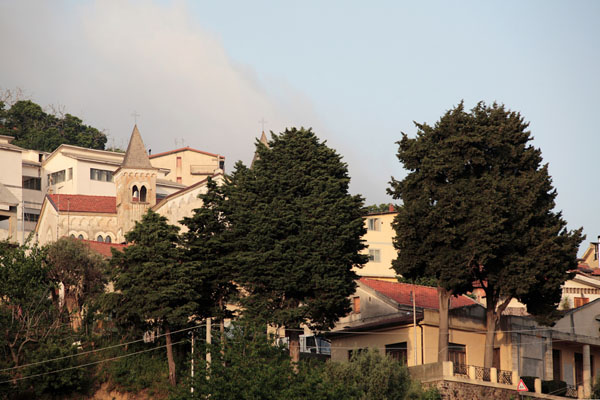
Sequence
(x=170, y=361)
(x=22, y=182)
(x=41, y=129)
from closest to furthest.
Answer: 1. (x=170, y=361)
2. (x=22, y=182)
3. (x=41, y=129)

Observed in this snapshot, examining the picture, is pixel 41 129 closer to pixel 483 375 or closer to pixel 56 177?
pixel 56 177

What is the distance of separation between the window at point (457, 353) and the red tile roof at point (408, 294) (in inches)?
116

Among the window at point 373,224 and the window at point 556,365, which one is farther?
the window at point 373,224

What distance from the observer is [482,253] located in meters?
41.1

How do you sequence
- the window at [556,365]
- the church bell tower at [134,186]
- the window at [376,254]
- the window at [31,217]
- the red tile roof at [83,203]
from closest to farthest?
the window at [556,365] < the window at [376,254] < the red tile roof at [83,203] < the church bell tower at [134,186] < the window at [31,217]

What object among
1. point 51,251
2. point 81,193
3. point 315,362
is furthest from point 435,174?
point 81,193

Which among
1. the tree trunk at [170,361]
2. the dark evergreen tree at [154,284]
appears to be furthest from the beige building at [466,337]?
the dark evergreen tree at [154,284]

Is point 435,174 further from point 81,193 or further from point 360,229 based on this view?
point 81,193

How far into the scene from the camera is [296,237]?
136 ft

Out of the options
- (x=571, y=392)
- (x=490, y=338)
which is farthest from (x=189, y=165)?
(x=490, y=338)

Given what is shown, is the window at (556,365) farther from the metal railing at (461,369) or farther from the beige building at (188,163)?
the beige building at (188,163)

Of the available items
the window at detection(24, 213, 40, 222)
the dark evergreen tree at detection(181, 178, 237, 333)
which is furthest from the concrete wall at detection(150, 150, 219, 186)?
the dark evergreen tree at detection(181, 178, 237, 333)

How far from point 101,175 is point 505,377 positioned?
67.4m

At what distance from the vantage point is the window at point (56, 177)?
327 feet
